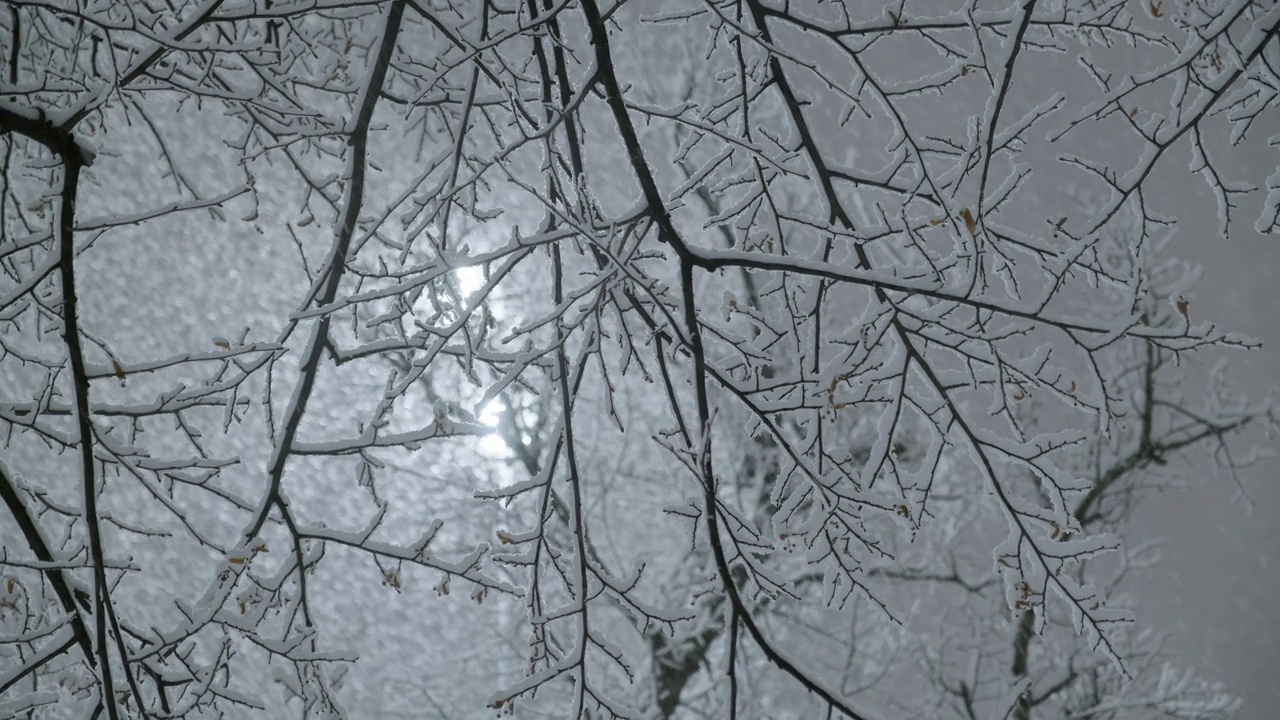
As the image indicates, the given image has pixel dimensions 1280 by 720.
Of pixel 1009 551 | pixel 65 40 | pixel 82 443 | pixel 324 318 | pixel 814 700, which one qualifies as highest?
pixel 65 40

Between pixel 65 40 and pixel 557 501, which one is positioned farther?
pixel 557 501

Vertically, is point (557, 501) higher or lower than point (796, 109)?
higher

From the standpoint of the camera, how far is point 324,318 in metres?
2.30

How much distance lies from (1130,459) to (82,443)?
9503mm

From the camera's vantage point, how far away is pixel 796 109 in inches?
103

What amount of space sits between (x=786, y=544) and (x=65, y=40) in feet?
13.1

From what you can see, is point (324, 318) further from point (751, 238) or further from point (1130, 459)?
point (1130, 459)

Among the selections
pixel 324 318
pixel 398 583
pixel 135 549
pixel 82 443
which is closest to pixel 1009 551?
pixel 398 583

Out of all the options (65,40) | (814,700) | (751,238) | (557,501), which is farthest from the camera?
(557,501)

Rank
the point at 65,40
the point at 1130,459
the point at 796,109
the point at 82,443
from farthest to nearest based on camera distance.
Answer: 1. the point at 1130,459
2. the point at 65,40
3. the point at 796,109
4. the point at 82,443

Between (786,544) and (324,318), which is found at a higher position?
(324,318)

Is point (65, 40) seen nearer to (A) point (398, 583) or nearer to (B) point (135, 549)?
(A) point (398, 583)

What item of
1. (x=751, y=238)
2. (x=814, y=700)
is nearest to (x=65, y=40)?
(x=751, y=238)

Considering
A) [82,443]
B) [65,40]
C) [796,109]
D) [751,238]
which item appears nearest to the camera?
[82,443]
